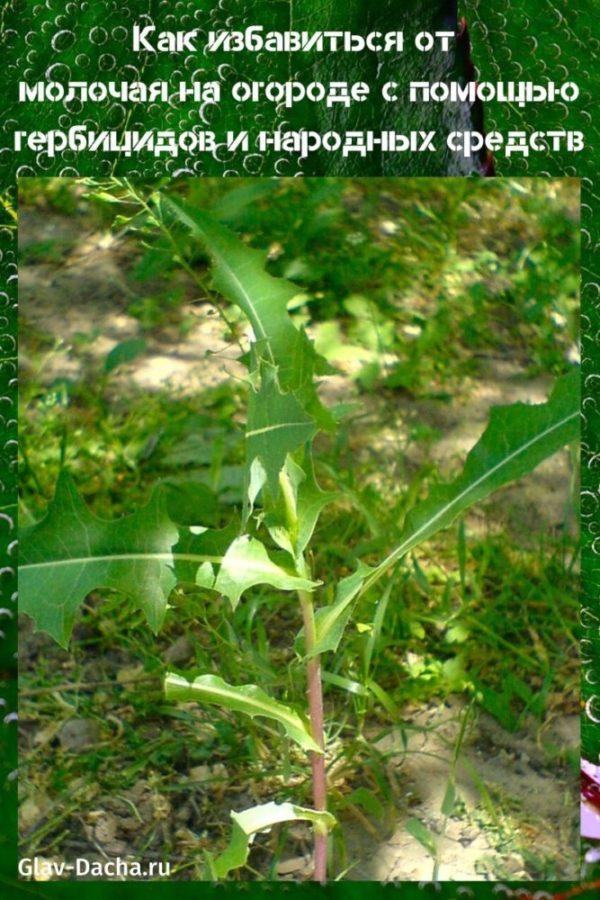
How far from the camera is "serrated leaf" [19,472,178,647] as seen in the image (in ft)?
3.80

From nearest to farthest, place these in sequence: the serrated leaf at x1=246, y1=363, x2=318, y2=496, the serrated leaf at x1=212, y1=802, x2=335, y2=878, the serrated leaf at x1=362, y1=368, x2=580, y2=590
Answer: the serrated leaf at x1=246, y1=363, x2=318, y2=496, the serrated leaf at x1=212, y1=802, x2=335, y2=878, the serrated leaf at x1=362, y1=368, x2=580, y2=590

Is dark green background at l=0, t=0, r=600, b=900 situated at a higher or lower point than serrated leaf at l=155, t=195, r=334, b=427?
higher

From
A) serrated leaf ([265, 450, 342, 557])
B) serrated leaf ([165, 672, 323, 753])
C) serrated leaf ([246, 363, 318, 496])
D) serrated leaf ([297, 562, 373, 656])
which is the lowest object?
serrated leaf ([165, 672, 323, 753])

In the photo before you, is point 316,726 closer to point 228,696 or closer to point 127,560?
point 228,696

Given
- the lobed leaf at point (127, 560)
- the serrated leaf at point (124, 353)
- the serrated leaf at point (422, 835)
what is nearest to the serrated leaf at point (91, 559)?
the lobed leaf at point (127, 560)

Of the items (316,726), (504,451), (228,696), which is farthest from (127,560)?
(504,451)

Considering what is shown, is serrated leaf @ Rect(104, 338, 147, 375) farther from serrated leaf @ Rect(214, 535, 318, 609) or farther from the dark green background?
serrated leaf @ Rect(214, 535, 318, 609)

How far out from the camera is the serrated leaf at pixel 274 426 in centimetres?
→ 102

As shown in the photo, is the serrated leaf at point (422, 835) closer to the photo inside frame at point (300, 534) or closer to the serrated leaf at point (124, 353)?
the photo inside frame at point (300, 534)

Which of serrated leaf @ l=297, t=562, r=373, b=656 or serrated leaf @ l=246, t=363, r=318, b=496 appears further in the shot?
serrated leaf @ l=297, t=562, r=373, b=656

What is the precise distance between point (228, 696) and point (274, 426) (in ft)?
1.02

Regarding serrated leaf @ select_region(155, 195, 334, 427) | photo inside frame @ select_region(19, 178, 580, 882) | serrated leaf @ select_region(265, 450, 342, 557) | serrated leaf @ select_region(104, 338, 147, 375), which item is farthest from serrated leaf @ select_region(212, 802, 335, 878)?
serrated leaf @ select_region(104, 338, 147, 375)

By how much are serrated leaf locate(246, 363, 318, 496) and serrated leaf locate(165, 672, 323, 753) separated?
24 cm

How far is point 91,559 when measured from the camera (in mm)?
1178
